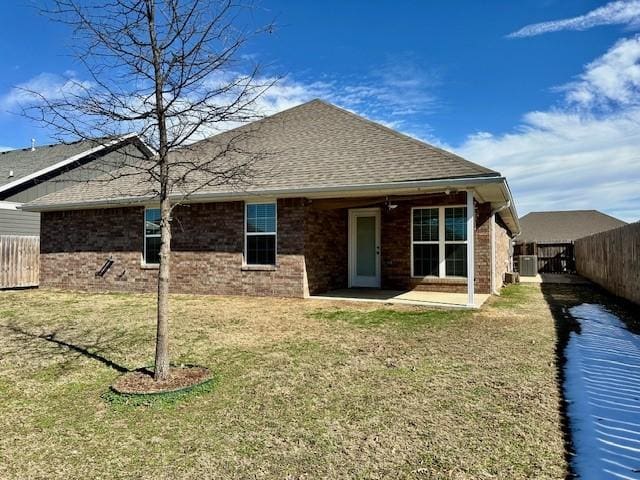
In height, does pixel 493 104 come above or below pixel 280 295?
above

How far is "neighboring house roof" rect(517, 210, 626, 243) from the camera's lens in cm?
3809

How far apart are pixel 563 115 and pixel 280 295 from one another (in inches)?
481

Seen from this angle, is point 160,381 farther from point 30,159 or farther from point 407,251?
point 30,159

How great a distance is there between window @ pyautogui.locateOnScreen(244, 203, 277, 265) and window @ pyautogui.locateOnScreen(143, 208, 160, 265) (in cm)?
320

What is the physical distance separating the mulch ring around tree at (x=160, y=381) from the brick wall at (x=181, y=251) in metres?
5.83

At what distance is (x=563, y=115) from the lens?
52.5 feet

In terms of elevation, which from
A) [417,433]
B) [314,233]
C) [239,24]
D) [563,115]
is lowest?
[417,433]

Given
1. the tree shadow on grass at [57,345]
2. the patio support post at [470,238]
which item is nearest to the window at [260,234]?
the patio support post at [470,238]

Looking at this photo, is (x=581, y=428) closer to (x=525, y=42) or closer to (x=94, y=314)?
(x=94, y=314)

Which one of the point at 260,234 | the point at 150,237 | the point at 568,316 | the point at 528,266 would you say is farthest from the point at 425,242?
the point at 528,266

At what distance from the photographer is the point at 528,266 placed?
23.5 m

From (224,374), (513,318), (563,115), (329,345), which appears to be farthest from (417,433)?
(563,115)

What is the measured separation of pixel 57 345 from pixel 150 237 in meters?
7.20

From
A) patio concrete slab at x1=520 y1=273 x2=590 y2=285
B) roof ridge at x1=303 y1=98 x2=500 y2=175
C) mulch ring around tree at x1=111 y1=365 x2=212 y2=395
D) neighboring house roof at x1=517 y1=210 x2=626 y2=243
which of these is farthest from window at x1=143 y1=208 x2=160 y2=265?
neighboring house roof at x1=517 y1=210 x2=626 y2=243
